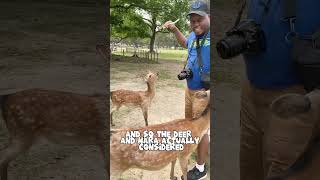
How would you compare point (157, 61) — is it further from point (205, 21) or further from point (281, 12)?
point (281, 12)

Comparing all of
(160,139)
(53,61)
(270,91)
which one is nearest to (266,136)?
(270,91)

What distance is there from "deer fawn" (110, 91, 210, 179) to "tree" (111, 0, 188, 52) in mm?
428

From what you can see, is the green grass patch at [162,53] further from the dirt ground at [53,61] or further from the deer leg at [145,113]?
the deer leg at [145,113]

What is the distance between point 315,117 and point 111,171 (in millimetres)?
1927

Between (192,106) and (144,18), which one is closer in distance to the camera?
(192,106)

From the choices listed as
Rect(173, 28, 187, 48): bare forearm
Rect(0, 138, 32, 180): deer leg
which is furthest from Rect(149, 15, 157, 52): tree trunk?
Rect(0, 138, 32, 180): deer leg

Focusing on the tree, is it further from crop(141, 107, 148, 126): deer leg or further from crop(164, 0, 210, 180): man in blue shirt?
crop(141, 107, 148, 126): deer leg

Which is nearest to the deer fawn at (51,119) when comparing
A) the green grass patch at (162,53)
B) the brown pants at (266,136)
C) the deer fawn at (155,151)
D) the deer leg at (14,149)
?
the deer leg at (14,149)

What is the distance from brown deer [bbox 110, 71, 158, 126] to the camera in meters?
2.62

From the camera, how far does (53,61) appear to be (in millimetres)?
2871

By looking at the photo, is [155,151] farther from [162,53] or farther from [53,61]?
[53,61]

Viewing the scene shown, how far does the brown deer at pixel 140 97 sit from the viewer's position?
8.59 ft

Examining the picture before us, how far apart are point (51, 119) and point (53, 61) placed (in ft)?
1.22

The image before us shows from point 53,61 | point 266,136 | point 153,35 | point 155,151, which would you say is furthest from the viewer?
point 53,61
